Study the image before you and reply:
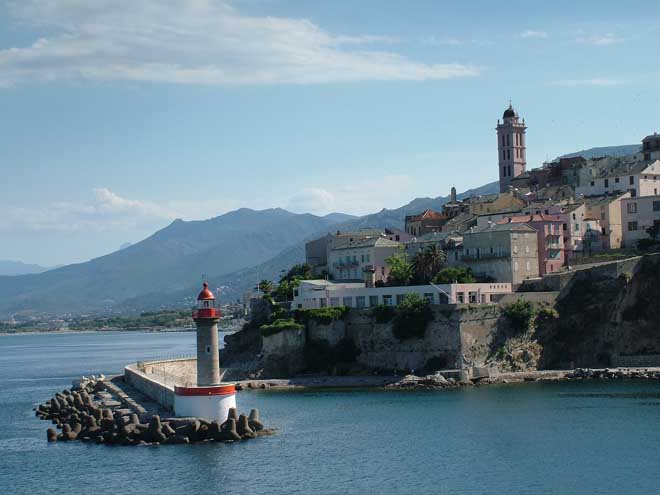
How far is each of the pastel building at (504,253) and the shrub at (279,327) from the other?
13163mm

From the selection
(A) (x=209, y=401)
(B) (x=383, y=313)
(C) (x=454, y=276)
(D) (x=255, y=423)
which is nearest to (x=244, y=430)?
(D) (x=255, y=423)

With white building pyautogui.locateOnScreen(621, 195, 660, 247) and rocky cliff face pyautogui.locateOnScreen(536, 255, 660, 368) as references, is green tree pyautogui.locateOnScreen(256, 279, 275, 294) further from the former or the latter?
white building pyautogui.locateOnScreen(621, 195, 660, 247)

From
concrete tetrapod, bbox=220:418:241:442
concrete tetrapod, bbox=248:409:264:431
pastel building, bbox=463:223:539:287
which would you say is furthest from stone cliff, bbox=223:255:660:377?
concrete tetrapod, bbox=220:418:241:442

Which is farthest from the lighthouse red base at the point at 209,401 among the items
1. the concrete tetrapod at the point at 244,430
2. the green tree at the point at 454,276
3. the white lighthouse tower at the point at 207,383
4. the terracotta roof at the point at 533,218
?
the terracotta roof at the point at 533,218

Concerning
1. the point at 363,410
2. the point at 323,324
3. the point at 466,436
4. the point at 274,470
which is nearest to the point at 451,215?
the point at 323,324

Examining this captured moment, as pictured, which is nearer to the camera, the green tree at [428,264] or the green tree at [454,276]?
the green tree at [454,276]

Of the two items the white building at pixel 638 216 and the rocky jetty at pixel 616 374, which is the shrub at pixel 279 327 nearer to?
the rocky jetty at pixel 616 374

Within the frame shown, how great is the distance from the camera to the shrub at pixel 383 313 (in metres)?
72.7

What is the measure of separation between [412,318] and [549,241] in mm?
13673

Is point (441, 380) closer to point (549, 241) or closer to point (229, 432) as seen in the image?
point (549, 241)

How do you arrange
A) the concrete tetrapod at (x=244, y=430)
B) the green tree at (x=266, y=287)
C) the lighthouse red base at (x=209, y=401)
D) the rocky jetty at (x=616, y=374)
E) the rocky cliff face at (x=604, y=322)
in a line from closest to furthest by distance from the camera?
the concrete tetrapod at (x=244, y=430) → the lighthouse red base at (x=209, y=401) → the rocky jetty at (x=616, y=374) → the rocky cliff face at (x=604, y=322) → the green tree at (x=266, y=287)

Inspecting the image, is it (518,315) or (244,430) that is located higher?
(518,315)

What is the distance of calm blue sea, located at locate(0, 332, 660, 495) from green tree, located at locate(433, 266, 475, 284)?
1365 cm

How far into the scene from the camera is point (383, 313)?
239ft
